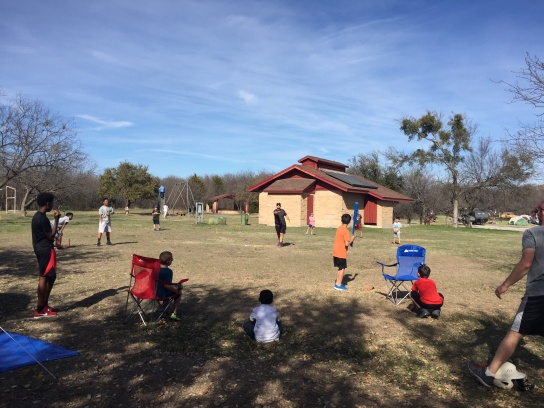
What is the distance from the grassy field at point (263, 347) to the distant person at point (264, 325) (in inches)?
4.4

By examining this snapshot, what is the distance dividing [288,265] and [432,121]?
31205 millimetres

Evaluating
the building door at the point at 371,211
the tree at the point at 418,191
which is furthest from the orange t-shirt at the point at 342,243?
the tree at the point at 418,191

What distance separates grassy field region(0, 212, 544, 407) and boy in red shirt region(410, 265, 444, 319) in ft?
0.56

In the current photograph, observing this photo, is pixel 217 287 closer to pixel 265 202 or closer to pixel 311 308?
pixel 311 308

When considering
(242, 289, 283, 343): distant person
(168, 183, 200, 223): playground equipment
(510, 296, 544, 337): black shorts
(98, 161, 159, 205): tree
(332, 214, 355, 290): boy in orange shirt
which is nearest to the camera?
(510, 296, 544, 337): black shorts

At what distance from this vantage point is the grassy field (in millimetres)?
3783

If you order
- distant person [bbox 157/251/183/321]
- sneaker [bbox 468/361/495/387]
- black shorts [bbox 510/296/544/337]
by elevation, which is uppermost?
black shorts [bbox 510/296/544/337]

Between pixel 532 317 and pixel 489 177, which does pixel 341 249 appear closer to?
pixel 532 317

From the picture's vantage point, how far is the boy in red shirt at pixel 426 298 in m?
6.34

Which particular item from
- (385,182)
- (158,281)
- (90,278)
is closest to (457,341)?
(158,281)

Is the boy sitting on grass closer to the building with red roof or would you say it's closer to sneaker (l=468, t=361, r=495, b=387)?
sneaker (l=468, t=361, r=495, b=387)

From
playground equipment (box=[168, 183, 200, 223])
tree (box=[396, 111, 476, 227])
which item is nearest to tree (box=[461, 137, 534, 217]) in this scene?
tree (box=[396, 111, 476, 227])

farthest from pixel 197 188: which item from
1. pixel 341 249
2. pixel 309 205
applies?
pixel 341 249

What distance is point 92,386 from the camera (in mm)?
3900
